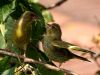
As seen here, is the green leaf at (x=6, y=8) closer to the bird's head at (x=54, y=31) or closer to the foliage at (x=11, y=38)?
the foliage at (x=11, y=38)

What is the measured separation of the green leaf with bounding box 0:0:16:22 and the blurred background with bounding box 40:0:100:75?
3.24 m

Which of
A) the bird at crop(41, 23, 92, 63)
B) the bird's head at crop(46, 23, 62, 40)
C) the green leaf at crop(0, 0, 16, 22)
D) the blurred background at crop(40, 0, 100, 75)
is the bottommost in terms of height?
the blurred background at crop(40, 0, 100, 75)

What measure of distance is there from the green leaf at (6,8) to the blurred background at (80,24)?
324cm

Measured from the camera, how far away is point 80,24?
5586mm

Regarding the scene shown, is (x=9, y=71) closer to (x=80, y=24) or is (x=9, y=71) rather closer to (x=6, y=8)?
(x=6, y=8)

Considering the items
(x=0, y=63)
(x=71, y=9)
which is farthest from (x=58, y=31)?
(x=71, y=9)

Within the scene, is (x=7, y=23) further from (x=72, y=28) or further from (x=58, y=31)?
(x=72, y=28)

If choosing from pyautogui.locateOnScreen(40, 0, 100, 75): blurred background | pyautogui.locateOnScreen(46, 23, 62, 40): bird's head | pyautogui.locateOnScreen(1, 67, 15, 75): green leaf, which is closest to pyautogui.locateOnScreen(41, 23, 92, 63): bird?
pyautogui.locateOnScreen(46, 23, 62, 40): bird's head

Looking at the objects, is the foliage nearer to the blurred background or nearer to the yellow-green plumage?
the yellow-green plumage

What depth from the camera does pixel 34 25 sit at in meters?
1.12

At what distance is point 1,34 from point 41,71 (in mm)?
163

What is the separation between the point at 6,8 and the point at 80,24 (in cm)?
441

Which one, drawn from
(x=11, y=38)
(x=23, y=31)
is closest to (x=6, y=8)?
(x=11, y=38)

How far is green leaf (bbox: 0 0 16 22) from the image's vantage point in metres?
1.18
